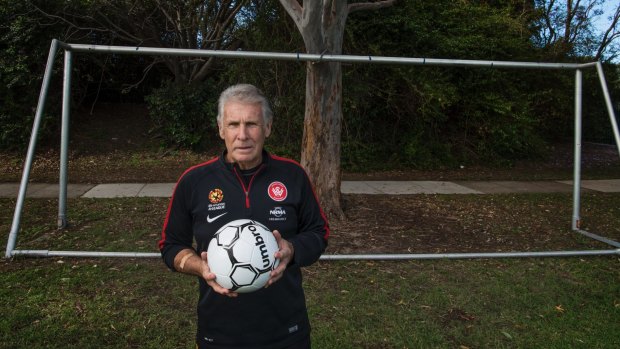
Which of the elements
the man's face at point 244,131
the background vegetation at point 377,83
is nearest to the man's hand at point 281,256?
the man's face at point 244,131

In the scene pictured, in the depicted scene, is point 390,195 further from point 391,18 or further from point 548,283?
point 391,18

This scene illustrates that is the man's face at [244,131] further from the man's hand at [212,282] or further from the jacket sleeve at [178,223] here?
the man's hand at [212,282]

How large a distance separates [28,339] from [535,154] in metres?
14.0

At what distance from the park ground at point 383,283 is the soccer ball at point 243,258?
182 cm

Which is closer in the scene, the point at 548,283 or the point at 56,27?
the point at 548,283

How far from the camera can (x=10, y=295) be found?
13.2ft

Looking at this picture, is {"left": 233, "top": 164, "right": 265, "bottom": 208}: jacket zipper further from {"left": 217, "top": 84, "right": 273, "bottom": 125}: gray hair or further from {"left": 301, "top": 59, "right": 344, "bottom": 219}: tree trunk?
{"left": 301, "top": 59, "right": 344, "bottom": 219}: tree trunk

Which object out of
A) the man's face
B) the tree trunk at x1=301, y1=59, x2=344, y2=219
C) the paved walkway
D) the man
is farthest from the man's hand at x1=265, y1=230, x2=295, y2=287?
the paved walkway

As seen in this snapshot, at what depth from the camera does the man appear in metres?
1.90

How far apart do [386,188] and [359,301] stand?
536cm

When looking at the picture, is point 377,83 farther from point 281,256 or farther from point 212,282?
point 212,282

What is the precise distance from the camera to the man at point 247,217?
1.90m

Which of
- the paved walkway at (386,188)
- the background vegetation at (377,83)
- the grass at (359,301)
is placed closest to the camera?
the grass at (359,301)

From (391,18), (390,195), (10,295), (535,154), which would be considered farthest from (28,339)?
(535,154)
